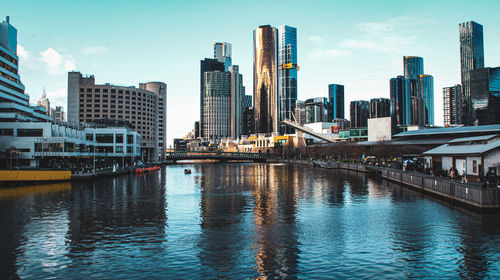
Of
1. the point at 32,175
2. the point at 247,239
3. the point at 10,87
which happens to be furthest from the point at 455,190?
the point at 10,87

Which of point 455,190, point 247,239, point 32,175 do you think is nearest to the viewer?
point 247,239

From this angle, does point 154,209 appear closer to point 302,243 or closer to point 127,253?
point 127,253

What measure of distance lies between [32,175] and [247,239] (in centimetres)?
5925

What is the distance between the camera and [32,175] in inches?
2854

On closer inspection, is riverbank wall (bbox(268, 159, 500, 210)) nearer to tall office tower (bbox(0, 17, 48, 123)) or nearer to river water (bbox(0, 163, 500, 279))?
river water (bbox(0, 163, 500, 279))

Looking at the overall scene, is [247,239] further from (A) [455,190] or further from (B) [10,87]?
(B) [10,87]

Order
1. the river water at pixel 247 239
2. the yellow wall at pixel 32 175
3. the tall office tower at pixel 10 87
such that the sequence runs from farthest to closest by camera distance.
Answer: the tall office tower at pixel 10 87 → the yellow wall at pixel 32 175 → the river water at pixel 247 239

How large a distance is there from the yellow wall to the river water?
2070cm

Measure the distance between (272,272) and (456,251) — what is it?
13.2 meters

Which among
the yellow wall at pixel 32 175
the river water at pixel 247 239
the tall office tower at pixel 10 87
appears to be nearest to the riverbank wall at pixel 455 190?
the river water at pixel 247 239

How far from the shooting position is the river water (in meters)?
22.7

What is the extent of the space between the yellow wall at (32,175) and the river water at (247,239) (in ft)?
67.9

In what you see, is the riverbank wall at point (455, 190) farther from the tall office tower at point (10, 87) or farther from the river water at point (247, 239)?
the tall office tower at point (10, 87)

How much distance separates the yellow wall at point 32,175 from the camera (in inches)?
2702
